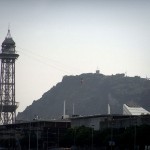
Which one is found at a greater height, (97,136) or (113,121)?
(113,121)

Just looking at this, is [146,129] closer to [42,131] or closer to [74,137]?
[74,137]

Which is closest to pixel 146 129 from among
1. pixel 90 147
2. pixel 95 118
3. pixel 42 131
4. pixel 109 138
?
pixel 109 138

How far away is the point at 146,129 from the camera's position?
125688 mm

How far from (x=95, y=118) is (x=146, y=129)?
63587mm

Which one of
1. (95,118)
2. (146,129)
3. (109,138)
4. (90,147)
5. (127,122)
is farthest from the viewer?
(95,118)

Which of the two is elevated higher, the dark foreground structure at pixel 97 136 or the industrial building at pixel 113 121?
the industrial building at pixel 113 121

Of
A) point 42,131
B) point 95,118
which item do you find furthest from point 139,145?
point 42,131

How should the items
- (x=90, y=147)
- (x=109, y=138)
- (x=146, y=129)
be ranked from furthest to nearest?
(x=90, y=147) < (x=109, y=138) < (x=146, y=129)

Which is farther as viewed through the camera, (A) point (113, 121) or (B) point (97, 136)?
(A) point (113, 121)

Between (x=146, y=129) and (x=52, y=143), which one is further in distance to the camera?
(x=52, y=143)

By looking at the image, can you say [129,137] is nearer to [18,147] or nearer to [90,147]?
[90,147]

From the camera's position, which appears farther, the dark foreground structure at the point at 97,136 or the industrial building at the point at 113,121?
Answer: the industrial building at the point at 113,121

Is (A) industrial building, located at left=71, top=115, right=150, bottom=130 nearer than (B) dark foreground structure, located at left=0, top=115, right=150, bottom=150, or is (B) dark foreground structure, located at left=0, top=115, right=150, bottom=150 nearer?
(B) dark foreground structure, located at left=0, top=115, right=150, bottom=150

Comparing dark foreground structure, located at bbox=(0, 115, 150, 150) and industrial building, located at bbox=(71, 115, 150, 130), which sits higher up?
industrial building, located at bbox=(71, 115, 150, 130)
